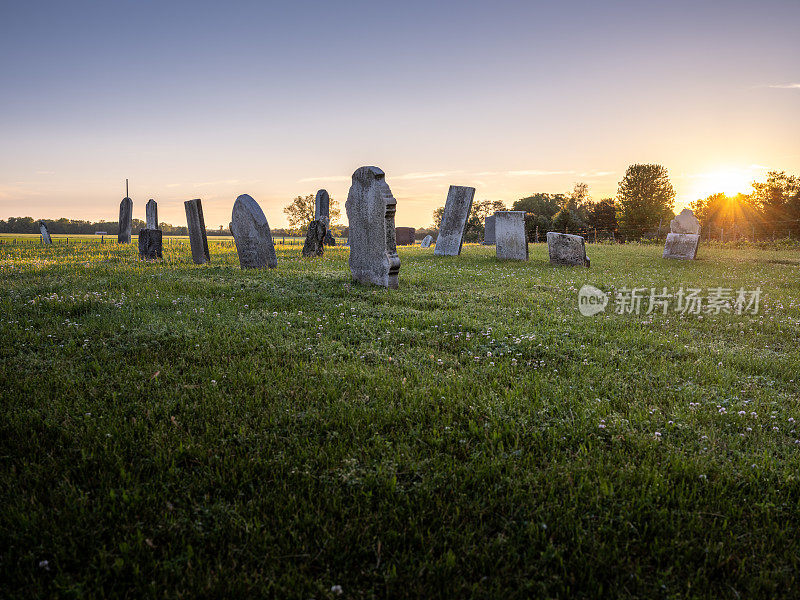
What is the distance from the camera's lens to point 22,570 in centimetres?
246

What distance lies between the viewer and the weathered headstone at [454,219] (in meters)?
20.9

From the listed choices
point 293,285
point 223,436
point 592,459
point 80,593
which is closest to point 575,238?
point 293,285

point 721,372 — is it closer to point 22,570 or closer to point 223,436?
point 223,436

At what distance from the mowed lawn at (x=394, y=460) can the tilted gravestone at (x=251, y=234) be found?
7.60 meters

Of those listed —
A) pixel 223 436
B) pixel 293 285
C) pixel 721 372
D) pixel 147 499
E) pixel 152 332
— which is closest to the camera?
pixel 147 499

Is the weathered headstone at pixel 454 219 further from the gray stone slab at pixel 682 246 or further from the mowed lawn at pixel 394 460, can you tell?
the mowed lawn at pixel 394 460

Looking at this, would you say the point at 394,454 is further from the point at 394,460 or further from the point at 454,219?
the point at 454,219

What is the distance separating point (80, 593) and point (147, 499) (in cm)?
72

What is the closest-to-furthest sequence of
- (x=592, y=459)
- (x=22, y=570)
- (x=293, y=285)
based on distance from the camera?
(x=22, y=570), (x=592, y=459), (x=293, y=285)

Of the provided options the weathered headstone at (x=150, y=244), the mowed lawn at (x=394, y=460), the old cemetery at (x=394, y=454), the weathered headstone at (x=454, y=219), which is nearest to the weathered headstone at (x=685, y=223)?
the weathered headstone at (x=454, y=219)

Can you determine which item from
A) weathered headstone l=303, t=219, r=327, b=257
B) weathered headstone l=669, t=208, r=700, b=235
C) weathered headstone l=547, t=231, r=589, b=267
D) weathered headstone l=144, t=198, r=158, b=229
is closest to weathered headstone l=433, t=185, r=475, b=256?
weathered headstone l=547, t=231, r=589, b=267

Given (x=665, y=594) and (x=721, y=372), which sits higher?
(x=721, y=372)

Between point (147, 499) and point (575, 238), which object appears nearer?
point (147, 499)

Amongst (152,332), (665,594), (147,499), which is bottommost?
(665,594)
